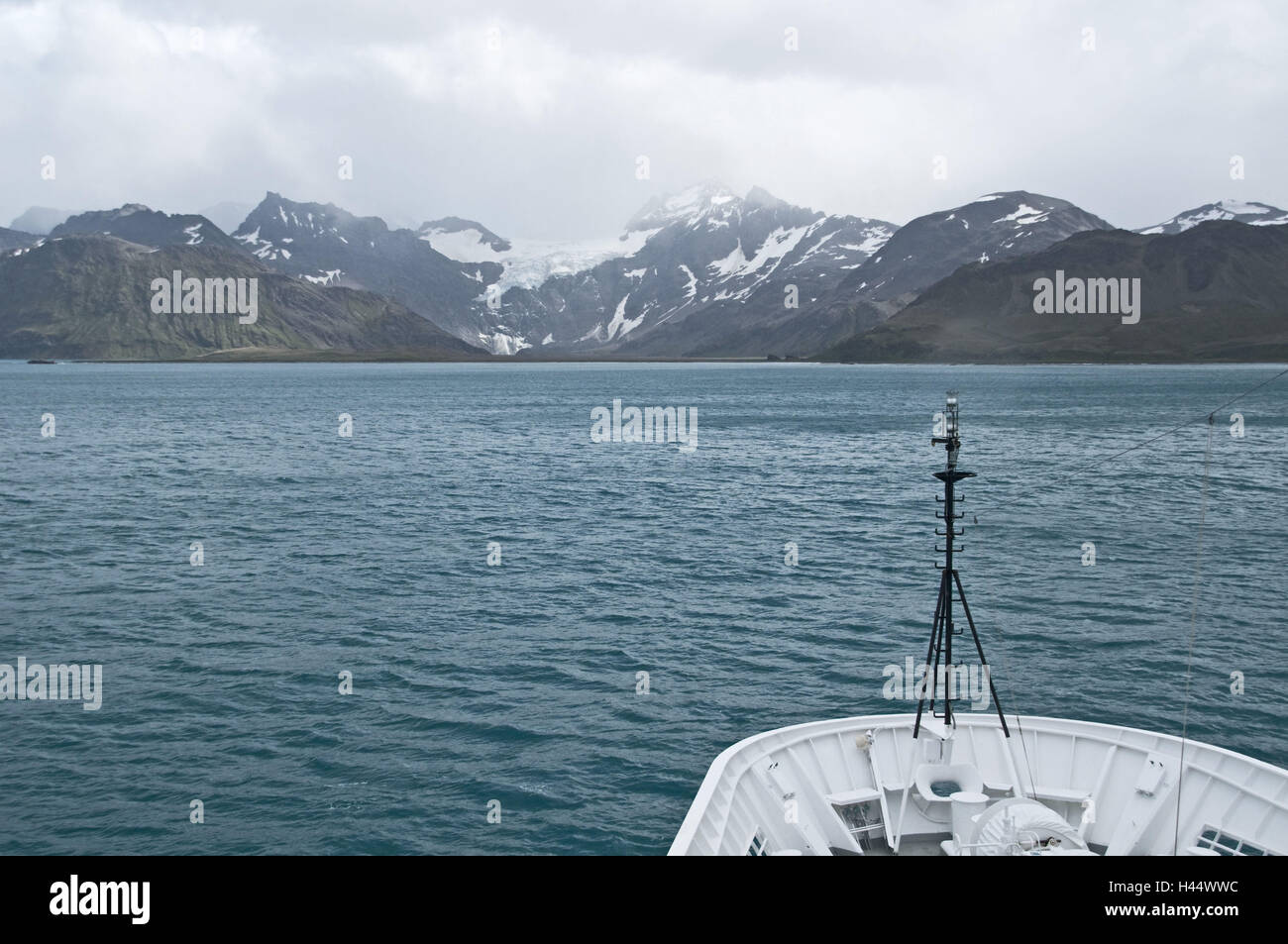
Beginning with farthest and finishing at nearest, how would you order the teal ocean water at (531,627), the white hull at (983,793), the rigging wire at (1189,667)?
the teal ocean water at (531,627), the rigging wire at (1189,667), the white hull at (983,793)

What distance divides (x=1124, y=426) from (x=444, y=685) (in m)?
125

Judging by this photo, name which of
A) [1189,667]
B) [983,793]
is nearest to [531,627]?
[983,793]

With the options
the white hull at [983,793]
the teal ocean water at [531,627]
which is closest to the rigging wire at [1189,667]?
the white hull at [983,793]

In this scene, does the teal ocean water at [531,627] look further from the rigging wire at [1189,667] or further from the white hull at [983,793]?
the white hull at [983,793]

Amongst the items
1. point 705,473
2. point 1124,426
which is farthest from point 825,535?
point 1124,426

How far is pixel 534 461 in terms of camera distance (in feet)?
347

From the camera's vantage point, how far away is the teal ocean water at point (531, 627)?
92.6 ft

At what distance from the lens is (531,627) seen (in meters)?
44.2

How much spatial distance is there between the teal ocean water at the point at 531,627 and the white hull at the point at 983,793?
523cm

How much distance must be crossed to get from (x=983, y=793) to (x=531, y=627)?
84.2 feet

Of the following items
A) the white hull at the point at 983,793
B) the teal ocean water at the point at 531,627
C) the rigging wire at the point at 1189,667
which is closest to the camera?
the white hull at the point at 983,793

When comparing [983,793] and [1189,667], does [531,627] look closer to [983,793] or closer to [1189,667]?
[983,793]
